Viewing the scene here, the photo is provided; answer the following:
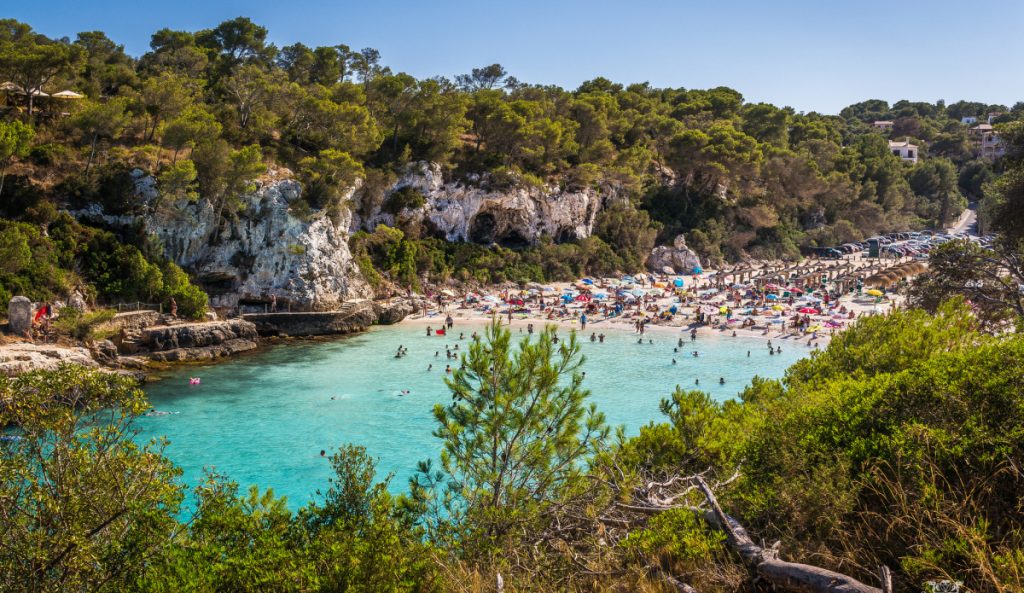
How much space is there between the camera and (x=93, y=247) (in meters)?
25.8

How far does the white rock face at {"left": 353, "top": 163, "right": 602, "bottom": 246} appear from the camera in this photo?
40531 millimetres

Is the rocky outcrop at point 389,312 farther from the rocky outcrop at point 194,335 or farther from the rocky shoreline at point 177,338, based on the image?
the rocky outcrop at point 194,335

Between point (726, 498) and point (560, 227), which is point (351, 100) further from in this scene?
point (726, 498)

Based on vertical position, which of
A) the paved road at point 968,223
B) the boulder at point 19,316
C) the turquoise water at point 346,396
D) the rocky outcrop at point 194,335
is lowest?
the turquoise water at point 346,396

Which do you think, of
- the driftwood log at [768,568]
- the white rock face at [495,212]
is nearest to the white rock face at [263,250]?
the white rock face at [495,212]

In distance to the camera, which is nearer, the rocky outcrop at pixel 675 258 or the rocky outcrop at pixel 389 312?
the rocky outcrop at pixel 389 312

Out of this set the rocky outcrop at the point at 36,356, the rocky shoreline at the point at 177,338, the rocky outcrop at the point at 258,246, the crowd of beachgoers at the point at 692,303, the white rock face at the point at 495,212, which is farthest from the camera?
the white rock face at the point at 495,212

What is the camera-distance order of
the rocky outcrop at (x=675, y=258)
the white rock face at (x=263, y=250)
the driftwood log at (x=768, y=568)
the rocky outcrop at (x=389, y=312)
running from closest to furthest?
the driftwood log at (x=768, y=568) → the white rock face at (x=263, y=250) → the rocky outcrop at (x=389, y=312) → the rocky outcrop at (x=675, y=258)

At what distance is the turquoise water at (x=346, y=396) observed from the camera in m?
16.3

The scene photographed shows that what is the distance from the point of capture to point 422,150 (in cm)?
4234

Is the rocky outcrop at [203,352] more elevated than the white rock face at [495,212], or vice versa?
the white rock face at [495,212]

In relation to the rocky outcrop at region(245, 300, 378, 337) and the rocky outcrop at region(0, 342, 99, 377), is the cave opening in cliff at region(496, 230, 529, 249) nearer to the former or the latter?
the rocky outcrop at region(245, 300, 378, 337)

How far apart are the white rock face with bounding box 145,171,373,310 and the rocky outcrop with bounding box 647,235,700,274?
87.4 feet

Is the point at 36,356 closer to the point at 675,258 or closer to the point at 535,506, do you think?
→ the point at 535,506
